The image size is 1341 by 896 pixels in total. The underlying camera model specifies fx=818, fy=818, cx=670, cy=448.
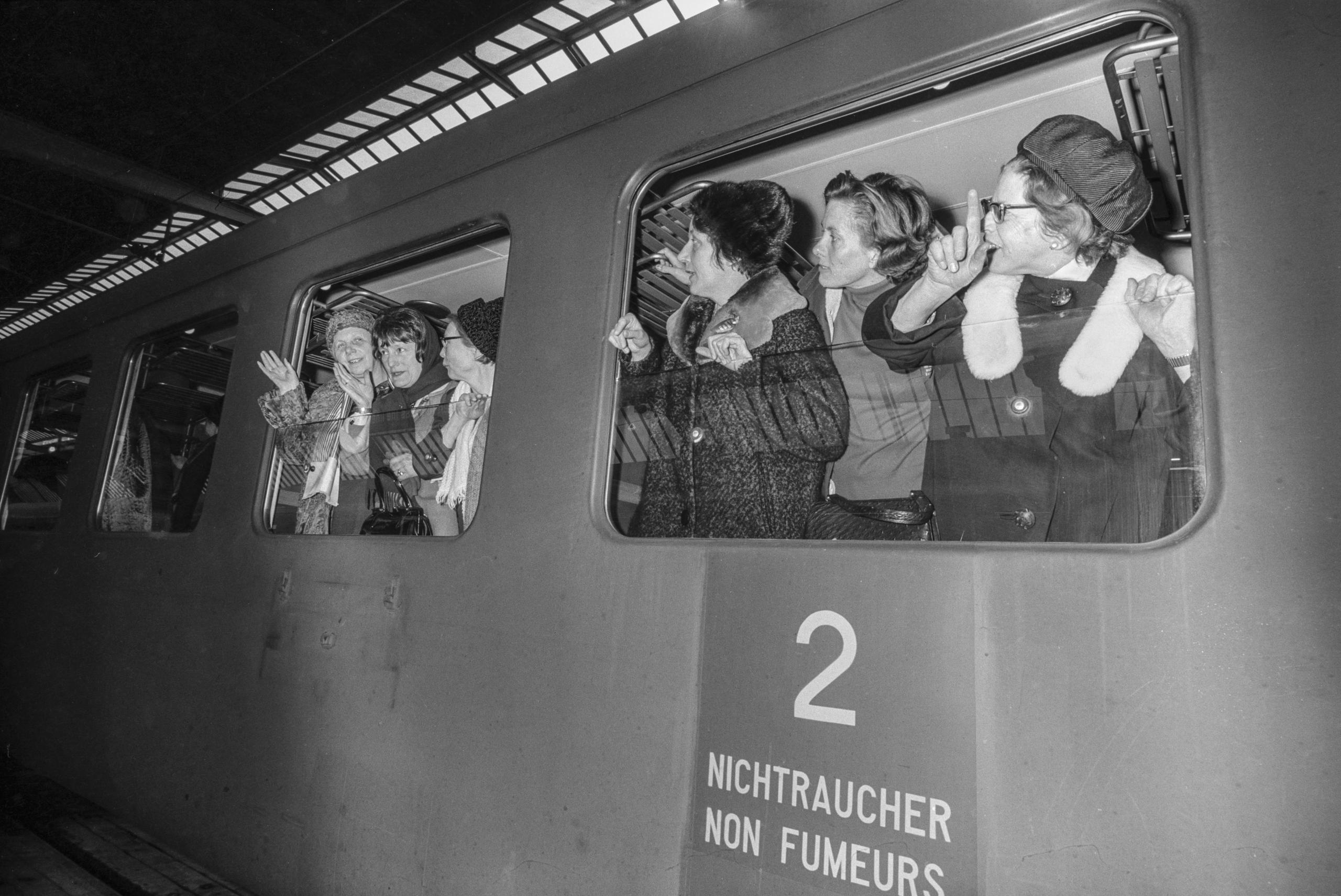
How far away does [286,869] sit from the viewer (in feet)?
6.63

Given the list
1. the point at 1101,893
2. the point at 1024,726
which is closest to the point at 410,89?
the point at 1024,726

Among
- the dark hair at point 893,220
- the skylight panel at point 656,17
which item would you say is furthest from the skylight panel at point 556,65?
the dark hair at point 893,220

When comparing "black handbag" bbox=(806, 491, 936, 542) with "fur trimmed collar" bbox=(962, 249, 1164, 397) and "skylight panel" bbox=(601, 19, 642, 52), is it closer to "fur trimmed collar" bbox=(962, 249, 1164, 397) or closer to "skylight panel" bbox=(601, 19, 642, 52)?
"fur trimmed collar" bbox=(962, 249, 1164, 397)

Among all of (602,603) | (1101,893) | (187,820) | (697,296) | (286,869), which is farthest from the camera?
(187,820)

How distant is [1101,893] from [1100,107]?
1362 millimetres

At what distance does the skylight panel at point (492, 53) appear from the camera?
7.33 feet

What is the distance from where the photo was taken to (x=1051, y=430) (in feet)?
3.94

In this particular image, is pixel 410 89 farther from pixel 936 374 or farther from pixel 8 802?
pixel 8 802

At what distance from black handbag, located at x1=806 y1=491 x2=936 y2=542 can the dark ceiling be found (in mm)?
1745

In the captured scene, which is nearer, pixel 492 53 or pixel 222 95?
pixel 492 53

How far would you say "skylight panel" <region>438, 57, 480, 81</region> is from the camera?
89.1 inches

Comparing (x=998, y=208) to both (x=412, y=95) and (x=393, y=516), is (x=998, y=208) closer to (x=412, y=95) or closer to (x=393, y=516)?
(x=393, y=516)

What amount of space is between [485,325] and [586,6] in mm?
852

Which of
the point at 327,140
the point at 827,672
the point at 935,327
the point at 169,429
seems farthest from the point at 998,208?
the point at 169,429
